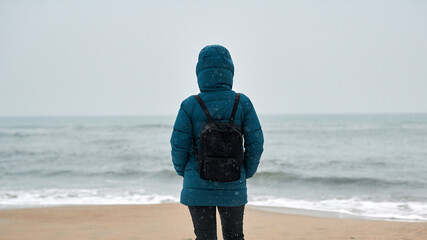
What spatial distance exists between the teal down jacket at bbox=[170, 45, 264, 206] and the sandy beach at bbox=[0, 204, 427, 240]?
2.91m

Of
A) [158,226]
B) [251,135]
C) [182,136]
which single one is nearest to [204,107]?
[182,136]

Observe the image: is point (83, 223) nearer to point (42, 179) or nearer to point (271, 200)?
point (271, 200)

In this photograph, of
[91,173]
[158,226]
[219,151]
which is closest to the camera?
[219,151]

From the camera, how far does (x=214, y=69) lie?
6.82 feet

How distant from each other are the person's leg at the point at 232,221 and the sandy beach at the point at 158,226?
9.08 feet

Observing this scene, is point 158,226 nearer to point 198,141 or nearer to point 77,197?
point 198,141

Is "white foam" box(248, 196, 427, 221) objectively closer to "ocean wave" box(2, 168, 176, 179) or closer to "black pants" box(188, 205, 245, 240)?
"ocean wave" box(2, 168, 176, 179)

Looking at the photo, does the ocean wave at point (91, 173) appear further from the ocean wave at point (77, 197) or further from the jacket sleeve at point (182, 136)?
the jacket sleeve at point (182, 136)

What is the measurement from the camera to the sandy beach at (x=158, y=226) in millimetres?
4926

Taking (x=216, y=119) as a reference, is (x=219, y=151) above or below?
below

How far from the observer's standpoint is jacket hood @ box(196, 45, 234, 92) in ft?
6.84

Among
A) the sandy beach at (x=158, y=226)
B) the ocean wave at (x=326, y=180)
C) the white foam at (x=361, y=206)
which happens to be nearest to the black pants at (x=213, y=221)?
the sandy beach at (x=158, y=226)

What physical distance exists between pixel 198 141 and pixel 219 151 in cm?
14

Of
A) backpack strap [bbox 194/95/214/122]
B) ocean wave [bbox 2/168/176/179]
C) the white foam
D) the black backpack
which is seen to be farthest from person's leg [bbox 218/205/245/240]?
ocean wave [bbox 2/168/176/179]
